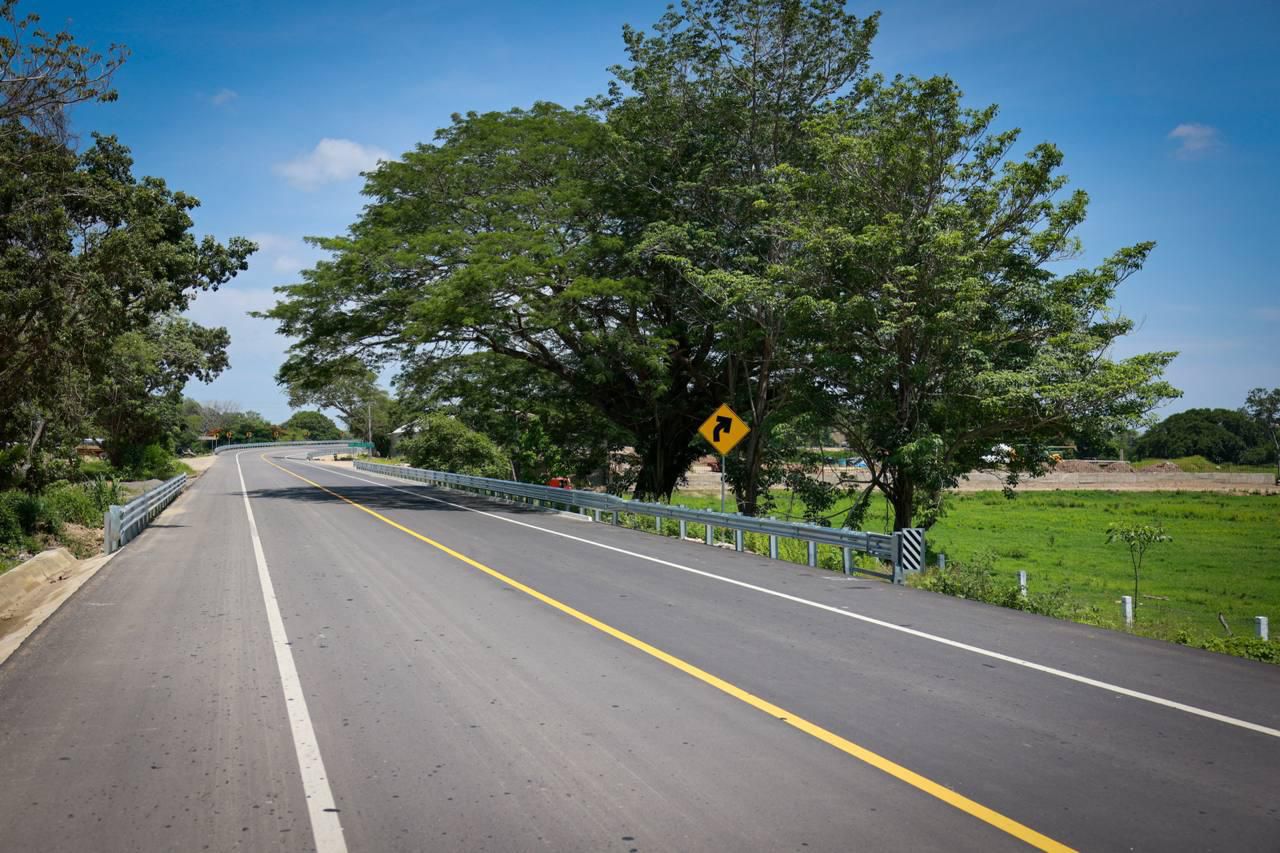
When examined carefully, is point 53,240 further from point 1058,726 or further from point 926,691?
point 1058,726

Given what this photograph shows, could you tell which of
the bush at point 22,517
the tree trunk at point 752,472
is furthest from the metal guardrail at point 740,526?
the bush at point 22,517

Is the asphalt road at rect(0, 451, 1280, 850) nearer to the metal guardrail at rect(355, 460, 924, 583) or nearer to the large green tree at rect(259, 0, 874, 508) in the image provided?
the metal guardrail at rect(355, 460, 924, 583)

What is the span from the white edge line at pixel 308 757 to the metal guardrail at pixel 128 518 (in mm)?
9862

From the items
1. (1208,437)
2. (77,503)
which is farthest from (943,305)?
(1208,437)

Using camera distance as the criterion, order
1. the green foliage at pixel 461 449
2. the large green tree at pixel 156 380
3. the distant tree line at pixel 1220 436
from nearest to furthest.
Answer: the large green tree at pixel 156 380 < the green foliage at pixel 461 449 < the distant tree line at pixel 1220 436

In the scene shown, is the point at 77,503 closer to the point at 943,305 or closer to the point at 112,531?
the point at 112,531

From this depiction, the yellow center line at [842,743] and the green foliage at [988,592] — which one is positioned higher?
the yellow center line at [842,743]

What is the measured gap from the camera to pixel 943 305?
1970 cm

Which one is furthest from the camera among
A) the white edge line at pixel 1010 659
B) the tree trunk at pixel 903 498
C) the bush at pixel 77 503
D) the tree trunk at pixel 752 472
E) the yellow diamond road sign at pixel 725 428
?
the tree trunk at pixel 752 472

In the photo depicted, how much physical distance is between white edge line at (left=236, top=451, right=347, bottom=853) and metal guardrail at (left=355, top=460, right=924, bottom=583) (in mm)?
9074

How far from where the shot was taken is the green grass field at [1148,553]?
75.7 ft

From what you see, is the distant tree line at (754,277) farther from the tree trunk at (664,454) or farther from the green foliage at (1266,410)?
the green foliage at (1266,410)

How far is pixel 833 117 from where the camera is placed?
22641 mm

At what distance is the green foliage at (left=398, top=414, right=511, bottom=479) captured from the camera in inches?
2071
